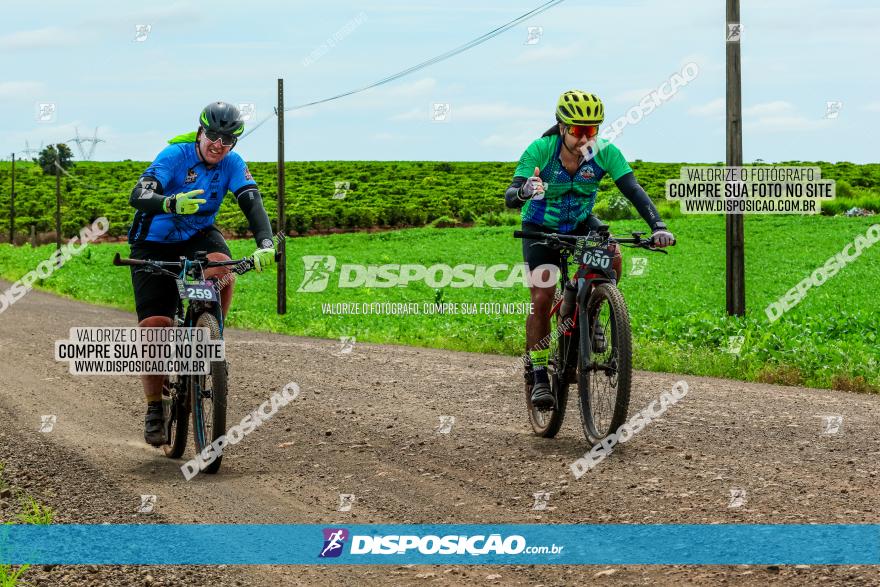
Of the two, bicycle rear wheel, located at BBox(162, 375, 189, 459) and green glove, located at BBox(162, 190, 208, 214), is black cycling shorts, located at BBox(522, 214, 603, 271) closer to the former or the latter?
green glove, located at BBox(162, 190, 208, 214)

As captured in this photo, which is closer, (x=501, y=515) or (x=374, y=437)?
(x=501, y=515)

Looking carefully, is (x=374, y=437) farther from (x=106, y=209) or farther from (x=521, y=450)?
(x=106, y=209)

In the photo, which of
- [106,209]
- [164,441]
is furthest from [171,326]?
[106,209]

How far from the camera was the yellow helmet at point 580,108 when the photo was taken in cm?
720

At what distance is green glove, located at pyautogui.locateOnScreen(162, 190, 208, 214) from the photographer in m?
6.92

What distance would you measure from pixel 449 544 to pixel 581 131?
10.7 feet

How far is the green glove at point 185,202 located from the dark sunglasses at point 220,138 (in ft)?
1.71

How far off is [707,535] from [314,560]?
79.2 inches

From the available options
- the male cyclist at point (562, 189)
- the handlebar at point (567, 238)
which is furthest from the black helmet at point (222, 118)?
the handlebar at point (567, 238)

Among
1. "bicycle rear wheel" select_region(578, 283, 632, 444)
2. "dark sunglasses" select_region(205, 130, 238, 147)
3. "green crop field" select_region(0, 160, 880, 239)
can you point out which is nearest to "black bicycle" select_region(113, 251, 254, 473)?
"dark sunglasses" select_region(205, 130, 238, 147)

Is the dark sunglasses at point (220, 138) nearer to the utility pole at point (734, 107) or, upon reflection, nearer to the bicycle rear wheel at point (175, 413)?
the bicycle rear wheel at point (175, 413)

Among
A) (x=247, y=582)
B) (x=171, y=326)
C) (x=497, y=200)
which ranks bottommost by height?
(x=247, y=582)

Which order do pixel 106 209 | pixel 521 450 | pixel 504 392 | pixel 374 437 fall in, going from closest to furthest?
pixel 521 450 < pixel 374 437 < pixel 504 392 < pixel 106 209

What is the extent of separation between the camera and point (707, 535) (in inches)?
207
